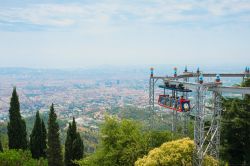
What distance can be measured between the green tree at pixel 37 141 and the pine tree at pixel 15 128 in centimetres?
90

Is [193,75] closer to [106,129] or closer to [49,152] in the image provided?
[106,129]

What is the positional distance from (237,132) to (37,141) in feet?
59.3

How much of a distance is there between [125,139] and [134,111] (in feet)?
154

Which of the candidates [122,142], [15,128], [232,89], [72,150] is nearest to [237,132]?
[122,142]

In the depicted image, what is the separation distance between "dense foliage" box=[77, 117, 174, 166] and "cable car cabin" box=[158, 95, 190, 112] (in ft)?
5.74

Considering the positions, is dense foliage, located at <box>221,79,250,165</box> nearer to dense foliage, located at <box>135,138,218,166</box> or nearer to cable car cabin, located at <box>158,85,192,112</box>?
cable car cabin, located at <box>158,85,192,112</box>

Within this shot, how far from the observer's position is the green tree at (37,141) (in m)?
30.6

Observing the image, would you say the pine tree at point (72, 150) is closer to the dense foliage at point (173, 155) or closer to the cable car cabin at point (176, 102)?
the cable car cabin at point (176, 102)

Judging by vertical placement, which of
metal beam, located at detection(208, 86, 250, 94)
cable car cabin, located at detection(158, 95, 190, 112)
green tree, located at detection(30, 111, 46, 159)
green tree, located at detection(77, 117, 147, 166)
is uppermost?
metal beam, located at detection(208, 86, 250, 94)

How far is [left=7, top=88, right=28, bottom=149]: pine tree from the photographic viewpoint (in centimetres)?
3036

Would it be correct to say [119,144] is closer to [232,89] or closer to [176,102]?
[176,102]

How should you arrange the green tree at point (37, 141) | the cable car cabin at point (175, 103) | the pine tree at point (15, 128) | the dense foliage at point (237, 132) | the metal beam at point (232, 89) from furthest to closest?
the green tree at point (37, 141) → the pine tree at point (15, 128) → the dense foliage at point (237, 132) → the cable car cabin at point (175, 103) → the metal beam at point (232, 89)

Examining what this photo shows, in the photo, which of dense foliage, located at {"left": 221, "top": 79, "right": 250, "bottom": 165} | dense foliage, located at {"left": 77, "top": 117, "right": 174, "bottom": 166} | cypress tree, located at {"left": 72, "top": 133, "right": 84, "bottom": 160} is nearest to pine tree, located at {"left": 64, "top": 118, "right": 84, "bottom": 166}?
cypress tree, located at {"left": 72, "top": 133, "right": 84, "bottom": 160}

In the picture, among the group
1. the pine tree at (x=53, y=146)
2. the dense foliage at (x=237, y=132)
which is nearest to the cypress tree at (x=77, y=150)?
the pine tree at (x=53, y=146)
